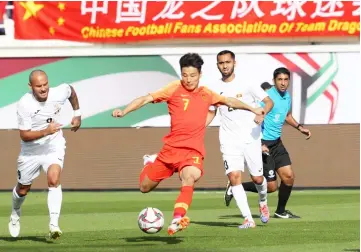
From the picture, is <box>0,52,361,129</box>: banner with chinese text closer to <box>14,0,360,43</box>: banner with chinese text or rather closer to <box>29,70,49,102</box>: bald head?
<box>14,0,360,43</box>: banner with chinese text

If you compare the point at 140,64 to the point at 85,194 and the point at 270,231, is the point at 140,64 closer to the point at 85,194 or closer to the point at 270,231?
the point at 85,194

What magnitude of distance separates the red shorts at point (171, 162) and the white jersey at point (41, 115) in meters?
1.26

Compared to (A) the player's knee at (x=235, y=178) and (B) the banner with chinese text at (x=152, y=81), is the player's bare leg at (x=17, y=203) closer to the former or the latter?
(A) the player's knee at (x=235, y=178)

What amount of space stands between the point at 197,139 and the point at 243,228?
81.3 inches

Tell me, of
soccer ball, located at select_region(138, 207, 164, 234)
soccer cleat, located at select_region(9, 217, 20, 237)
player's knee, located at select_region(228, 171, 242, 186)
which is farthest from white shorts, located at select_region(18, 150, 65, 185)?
player's knee, located at select_region(228, 171, 242, 186)

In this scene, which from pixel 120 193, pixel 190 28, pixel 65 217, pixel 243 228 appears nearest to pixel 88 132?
pixel 120 193

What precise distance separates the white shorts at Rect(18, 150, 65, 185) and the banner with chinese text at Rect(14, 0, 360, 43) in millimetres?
12389

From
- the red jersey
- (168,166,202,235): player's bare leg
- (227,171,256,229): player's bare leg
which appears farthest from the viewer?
(227,171,256,229): player's bare leg

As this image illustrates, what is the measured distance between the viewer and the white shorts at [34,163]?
1347cm

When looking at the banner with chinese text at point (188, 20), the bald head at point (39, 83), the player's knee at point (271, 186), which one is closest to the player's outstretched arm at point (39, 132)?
the bald head at point (39, 83)

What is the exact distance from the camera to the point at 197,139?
1288cm

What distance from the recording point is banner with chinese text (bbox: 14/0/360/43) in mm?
25766

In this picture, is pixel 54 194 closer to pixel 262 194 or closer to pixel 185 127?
pixel 185 127

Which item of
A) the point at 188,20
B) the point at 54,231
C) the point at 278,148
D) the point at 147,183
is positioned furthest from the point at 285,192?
the point at 188,20
